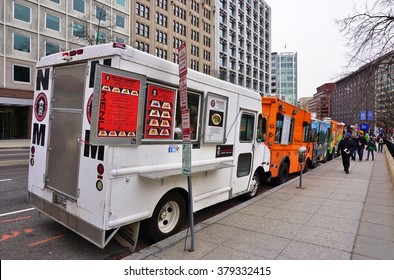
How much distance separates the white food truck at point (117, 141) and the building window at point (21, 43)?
29654 mm

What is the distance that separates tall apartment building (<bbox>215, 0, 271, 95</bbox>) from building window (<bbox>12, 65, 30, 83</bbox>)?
103ft

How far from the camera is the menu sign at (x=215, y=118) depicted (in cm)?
522

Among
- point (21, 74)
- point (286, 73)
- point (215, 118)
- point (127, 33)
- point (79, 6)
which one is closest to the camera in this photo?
point (215, 118)

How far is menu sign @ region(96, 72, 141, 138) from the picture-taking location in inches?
135

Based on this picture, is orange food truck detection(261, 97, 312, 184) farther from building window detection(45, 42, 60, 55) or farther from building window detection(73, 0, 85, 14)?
building window detection(73, 0, 85, 14)

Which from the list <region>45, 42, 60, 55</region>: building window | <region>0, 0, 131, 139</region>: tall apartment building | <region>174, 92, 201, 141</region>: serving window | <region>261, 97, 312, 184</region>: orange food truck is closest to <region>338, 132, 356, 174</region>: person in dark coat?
<region>261, 97, 312, 184</region>: orange food truck

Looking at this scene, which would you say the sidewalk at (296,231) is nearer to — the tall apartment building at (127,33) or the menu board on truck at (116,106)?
the menu board on truck at (116,106)

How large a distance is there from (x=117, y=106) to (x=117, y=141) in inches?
17.7

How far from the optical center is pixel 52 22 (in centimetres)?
3105

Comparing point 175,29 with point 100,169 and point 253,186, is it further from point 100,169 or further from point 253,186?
point 100,169

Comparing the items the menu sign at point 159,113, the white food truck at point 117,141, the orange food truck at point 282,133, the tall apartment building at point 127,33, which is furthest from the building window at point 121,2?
the menu sign at point 159,113

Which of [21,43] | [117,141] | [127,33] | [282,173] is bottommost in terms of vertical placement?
[282,173]

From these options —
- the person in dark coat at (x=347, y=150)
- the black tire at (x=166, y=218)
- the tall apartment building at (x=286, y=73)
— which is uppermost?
the tall apartment building at (x=286, y=73)

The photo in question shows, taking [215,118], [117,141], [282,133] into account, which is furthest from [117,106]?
[282,133]
